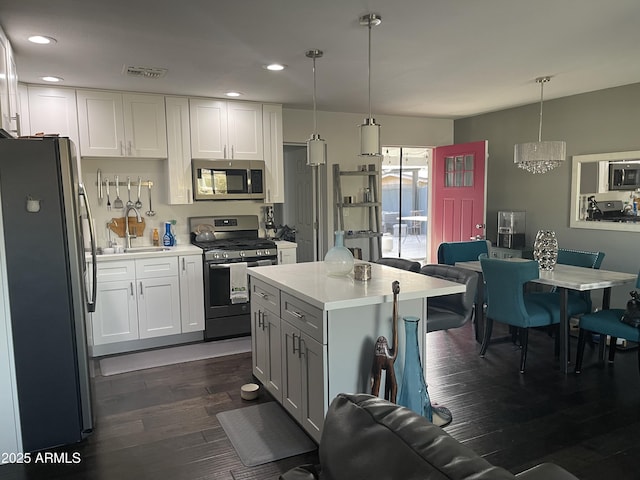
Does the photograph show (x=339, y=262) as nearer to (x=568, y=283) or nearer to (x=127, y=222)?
(x=568, y=283)

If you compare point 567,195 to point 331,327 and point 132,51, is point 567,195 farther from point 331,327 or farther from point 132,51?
point 132,51

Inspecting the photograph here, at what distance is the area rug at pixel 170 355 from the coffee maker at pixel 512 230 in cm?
317

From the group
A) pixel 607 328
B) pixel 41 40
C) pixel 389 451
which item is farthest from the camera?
pixel 607 328

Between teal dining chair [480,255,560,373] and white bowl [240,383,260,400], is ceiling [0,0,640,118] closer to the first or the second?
teal dining chair [480,255,560,373]

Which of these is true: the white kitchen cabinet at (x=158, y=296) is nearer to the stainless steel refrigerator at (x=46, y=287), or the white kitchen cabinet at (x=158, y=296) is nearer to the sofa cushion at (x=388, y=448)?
the stainless steel refrigerator at (x=46, y=287)

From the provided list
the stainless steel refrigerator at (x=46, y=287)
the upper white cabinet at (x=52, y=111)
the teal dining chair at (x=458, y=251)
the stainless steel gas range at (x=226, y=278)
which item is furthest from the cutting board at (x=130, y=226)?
the teal dining chair at (x=458, y=251)

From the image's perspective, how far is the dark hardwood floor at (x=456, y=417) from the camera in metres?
2.49

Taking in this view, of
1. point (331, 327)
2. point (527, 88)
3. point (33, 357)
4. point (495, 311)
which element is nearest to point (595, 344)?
point (495, 311)

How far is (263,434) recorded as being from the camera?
9.17 feet

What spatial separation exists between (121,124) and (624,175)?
481cm

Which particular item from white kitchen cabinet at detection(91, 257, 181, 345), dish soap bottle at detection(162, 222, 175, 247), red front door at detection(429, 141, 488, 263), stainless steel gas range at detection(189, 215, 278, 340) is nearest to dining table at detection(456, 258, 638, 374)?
red front door at detection(429, 141, 488, 263)

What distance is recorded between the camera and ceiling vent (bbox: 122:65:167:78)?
11.8 feet

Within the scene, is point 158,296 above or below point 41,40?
below

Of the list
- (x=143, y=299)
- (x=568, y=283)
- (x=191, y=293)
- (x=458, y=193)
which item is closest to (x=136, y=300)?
(x=143, y=299)
